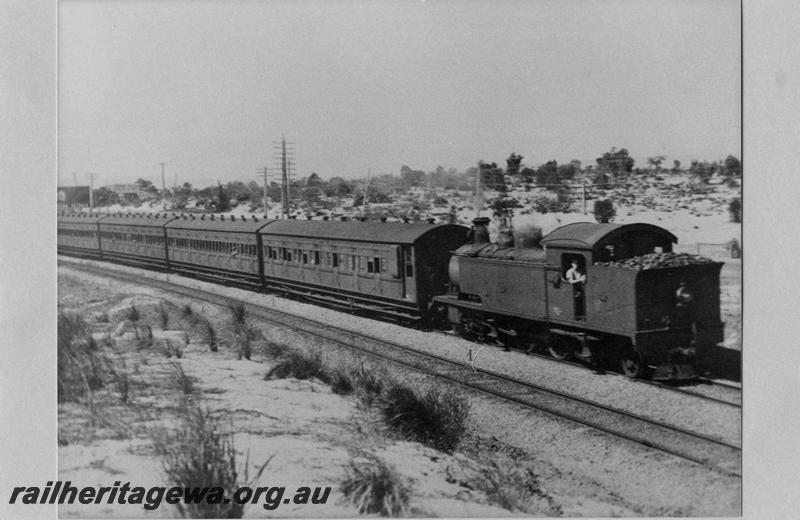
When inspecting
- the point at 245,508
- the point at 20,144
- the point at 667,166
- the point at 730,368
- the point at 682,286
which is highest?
the point at 20,144

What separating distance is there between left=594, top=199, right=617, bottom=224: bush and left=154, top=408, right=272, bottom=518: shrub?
530 centimetres

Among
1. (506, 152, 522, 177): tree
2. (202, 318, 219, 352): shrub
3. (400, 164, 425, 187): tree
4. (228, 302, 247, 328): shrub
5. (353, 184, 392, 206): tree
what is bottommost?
(202, 318, 219, 352): shrub

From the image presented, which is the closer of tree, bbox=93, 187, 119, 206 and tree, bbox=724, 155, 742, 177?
tree, bbox=724, 155, 742, 177

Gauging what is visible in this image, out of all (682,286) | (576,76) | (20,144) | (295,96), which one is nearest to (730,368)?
(682,286)

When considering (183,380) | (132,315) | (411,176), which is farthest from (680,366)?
(132,315)

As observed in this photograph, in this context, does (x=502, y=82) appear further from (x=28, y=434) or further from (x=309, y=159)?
(x=28, y=434)

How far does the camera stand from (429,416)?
287 inches

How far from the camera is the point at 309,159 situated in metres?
8.14

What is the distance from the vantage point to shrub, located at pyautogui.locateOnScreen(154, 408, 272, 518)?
22.7 feet

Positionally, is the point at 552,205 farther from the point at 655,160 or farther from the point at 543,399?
the point at 543,399

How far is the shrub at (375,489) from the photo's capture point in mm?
6730

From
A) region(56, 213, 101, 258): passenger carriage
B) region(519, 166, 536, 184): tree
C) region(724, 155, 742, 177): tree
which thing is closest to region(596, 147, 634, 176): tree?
region(519, 166, 536, 184): tree

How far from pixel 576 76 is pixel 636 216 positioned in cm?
193

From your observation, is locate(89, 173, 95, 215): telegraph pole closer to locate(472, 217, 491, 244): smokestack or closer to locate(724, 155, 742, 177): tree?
locate(472, 217, 491, 244): smokestack
